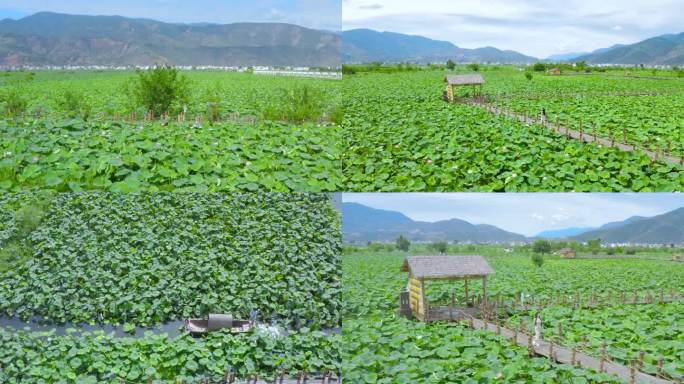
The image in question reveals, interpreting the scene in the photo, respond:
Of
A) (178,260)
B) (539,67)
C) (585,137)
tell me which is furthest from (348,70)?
(178,260)

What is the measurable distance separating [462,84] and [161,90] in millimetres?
2290

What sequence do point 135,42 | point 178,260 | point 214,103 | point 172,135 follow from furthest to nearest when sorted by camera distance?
point 214,103, point 135,42, point 172,135, point 178,260

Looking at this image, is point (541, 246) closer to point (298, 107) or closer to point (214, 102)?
point (298, 107)

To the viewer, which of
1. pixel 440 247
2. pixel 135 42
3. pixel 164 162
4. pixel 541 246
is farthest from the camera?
pixel 135 42

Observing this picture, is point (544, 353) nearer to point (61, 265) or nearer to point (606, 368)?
point (606, 368)

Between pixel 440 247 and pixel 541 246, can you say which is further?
pixel 541 246

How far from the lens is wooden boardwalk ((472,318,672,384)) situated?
330cm

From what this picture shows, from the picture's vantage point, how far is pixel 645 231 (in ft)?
13.6

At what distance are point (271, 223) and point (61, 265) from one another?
1.42m

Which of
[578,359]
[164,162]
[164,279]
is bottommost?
[578,359]

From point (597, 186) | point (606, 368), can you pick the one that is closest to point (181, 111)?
point (597, 186)

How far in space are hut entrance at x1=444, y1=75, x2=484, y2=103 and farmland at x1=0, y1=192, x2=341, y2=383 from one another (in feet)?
3.68

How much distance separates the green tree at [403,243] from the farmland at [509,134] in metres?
0.36

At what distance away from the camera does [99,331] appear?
13.7ft
